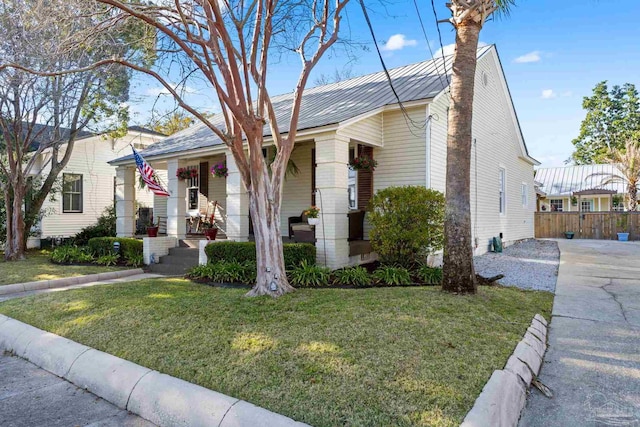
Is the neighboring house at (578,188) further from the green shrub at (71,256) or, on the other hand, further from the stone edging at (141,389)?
the stone edging at (141,389)

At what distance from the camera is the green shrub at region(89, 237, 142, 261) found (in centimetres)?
1104

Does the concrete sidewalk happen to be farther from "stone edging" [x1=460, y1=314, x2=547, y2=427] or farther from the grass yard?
the grass yard

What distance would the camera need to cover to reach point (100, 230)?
1468 centimetres

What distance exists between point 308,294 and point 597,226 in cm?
2146

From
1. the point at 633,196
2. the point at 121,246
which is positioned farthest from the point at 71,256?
the point at 633,196

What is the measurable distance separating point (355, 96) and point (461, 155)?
594 cm

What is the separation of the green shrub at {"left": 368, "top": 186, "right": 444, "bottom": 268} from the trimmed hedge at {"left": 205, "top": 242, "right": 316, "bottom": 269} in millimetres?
1422

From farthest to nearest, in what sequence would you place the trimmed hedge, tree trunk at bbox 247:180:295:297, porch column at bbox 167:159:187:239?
1. porch column at bbox 167:159:187:239
2. the trimmed hedge
3. tree trunk at bbox 247:180:295:297

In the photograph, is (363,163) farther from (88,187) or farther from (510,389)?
(88,187)

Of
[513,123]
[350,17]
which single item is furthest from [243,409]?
[513,123]

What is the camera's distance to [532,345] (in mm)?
4031

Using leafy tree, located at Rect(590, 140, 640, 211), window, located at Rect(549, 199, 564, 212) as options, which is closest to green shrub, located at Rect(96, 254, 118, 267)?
leafy tree, located at Rect(590, 140, 640, 211)

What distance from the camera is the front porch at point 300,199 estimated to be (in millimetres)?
8039

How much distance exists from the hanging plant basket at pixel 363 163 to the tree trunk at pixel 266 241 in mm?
3799
